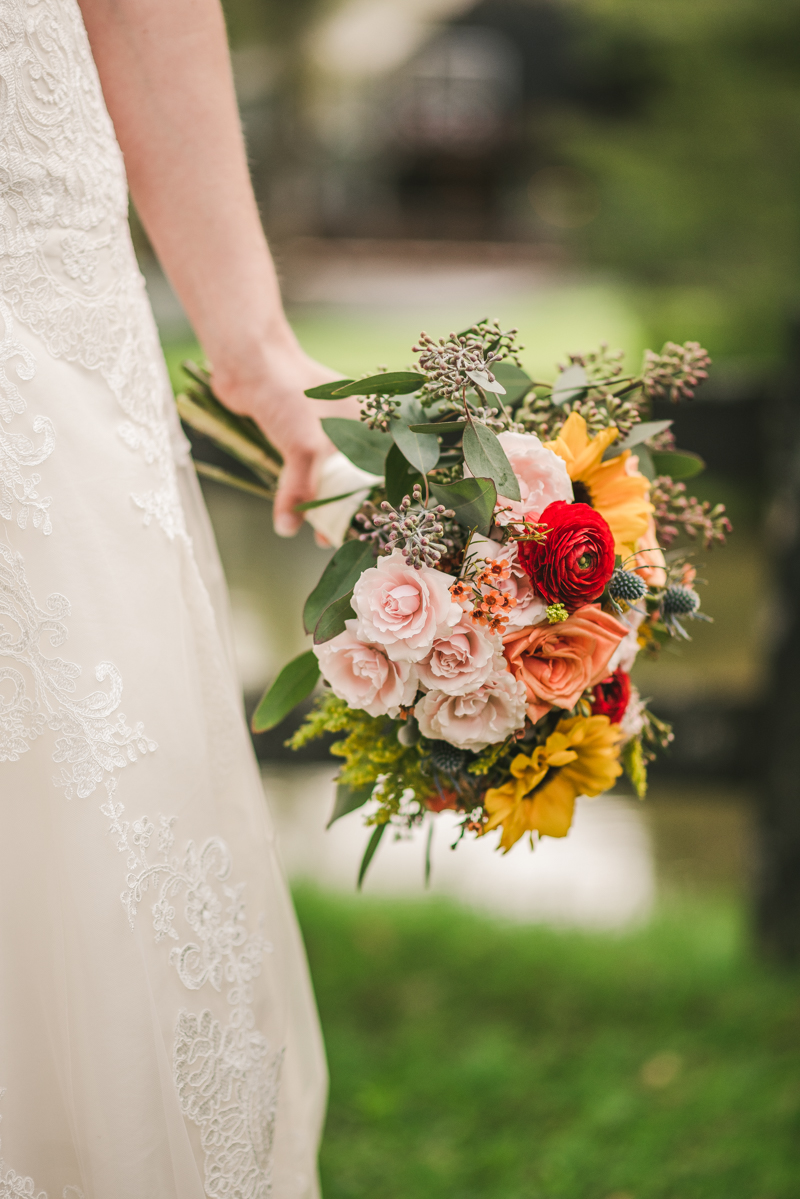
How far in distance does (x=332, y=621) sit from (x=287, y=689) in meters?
0.21

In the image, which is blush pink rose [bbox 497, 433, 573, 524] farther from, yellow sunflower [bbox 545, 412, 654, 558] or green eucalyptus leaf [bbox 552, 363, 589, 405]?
green eucalyptus leaf [bbox 552, 363, 589, 405]

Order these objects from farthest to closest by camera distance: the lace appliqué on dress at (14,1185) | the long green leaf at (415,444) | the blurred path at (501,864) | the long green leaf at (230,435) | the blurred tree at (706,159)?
the blurred tree at (706,159)
the blurred path at (501,864)
the long green leaf at (230,435)
the long green leaf at (415,444)
the lace appliqué on dress at (14,1185)

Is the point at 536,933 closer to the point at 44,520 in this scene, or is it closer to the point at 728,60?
the point at 44,520

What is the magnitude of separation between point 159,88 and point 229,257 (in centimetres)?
18

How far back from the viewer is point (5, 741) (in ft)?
2.73

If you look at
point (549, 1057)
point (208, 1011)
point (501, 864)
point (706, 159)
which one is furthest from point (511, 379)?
point (706, 159)

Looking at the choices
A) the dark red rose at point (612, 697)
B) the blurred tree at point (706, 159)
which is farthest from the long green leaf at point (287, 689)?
the blurred tree at point (706, 159)

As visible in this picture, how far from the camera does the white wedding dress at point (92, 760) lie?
2.73 feet

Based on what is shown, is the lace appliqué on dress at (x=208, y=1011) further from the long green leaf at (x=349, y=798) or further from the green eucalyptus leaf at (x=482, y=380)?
the green eucalyptus leaf at (x=482, y=380)

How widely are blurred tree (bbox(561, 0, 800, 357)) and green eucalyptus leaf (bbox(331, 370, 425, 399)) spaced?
7672 millimetres

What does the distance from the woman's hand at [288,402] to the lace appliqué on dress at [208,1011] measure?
0.47 meters

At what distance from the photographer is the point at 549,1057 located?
207cm

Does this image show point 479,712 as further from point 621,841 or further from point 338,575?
point 621,841

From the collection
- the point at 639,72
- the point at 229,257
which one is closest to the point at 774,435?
the point at 229,257
